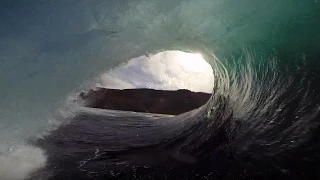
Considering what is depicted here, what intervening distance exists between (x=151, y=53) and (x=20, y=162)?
8.35 ft

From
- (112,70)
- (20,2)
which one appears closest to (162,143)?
(112,70)

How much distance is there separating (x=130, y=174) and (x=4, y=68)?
276 centimetres

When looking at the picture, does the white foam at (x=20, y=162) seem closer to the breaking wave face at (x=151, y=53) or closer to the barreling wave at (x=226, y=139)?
the breaking wave face at (x=151, y=53)

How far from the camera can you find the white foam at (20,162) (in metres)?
4.11

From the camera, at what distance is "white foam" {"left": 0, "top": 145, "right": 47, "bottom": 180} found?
411 cm

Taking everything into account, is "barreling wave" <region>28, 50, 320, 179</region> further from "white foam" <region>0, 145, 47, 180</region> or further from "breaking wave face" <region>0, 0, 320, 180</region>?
"white foam" <region>0, 145, 47, 180</region>

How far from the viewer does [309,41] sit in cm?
440

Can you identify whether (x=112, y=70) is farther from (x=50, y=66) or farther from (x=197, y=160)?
(x=197, y=160)

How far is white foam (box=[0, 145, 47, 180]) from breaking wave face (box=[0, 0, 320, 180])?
0.01 meters

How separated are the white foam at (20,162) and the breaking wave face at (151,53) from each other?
1cm

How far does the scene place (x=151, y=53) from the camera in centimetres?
575

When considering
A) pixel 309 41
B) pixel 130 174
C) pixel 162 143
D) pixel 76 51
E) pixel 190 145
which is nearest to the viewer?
pixel 130 174

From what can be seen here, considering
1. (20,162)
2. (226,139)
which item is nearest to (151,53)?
(226,139)

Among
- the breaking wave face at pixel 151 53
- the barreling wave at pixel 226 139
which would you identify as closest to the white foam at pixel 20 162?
the breaking wave face at pixel 151 53
